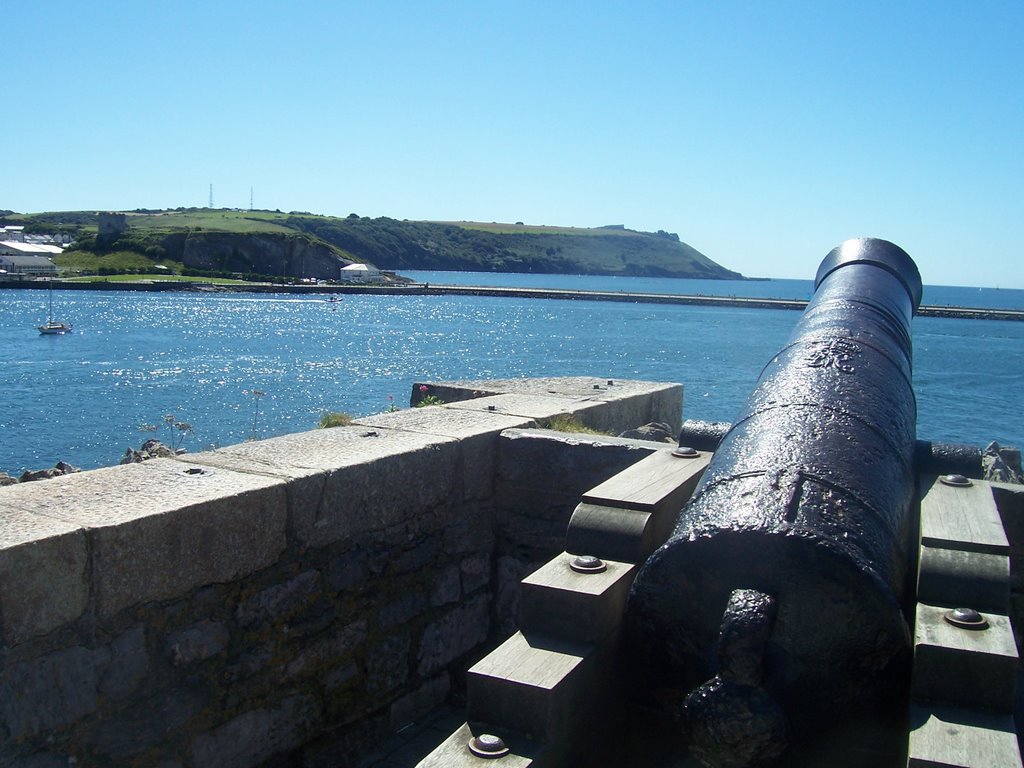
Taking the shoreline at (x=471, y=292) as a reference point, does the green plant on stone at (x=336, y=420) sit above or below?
above

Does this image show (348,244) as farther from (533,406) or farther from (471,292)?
(533,406)

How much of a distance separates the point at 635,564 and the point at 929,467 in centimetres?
127

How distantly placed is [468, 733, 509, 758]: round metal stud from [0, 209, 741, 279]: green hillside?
115841 mm

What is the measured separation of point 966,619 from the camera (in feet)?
8.43

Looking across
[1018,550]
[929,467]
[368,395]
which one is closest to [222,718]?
[929,467]

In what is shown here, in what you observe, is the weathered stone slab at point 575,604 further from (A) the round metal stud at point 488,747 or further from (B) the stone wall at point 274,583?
(B) the stone wall at point 274,583

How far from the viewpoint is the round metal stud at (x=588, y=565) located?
289 centimetres

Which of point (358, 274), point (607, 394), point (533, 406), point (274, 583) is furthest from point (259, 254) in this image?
point (274, 583)

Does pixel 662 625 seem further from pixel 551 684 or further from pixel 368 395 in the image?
pixel 368 395

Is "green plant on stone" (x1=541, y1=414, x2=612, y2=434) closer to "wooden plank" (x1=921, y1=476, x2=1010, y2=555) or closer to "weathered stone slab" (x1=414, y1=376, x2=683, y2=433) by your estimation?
"weathered stone slab" (x1=414, y1=376, x2=683, y2=433)

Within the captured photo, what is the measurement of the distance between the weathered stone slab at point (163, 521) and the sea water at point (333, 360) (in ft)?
29.4

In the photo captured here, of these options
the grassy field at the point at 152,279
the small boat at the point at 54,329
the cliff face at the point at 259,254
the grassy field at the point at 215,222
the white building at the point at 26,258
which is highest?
the grassy field at the point at 215,222

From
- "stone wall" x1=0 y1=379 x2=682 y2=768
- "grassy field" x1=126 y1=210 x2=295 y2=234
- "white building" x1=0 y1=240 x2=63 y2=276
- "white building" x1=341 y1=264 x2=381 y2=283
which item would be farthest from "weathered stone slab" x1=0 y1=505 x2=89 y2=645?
"grassy field" x1=126 y1=210 x2=295 y2=234

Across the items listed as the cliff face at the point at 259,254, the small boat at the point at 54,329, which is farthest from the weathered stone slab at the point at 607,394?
the cliff face at the point at 259,254
